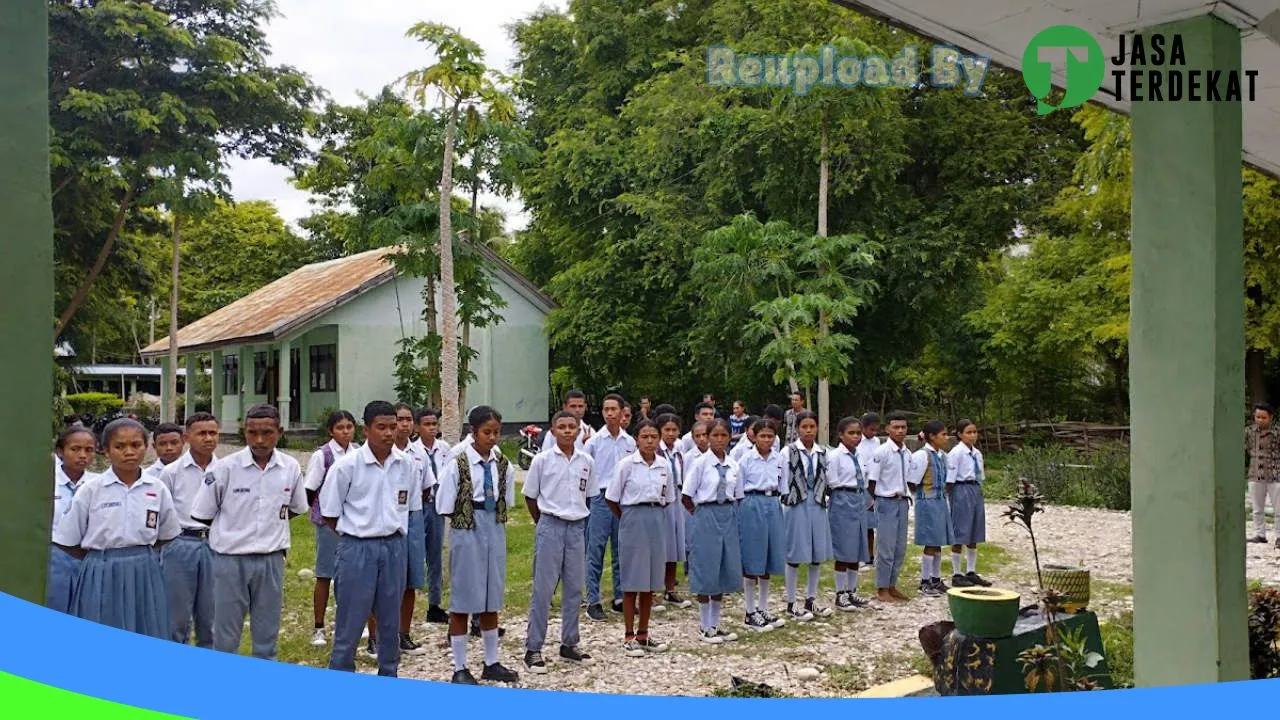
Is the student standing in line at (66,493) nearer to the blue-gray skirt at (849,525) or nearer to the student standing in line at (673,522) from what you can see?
the student standing in line at (673,522)

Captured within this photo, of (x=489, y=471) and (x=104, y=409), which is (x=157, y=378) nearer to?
(x=104, y=409)

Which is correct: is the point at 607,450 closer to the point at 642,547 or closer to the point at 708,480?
the point at 708,480

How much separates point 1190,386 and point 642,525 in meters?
3.76

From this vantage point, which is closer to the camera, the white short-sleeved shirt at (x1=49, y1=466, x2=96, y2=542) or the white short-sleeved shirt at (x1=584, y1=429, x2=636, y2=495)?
the white short-sleeved shirt at (x1=49, y1=466, x2=96, y2=542)

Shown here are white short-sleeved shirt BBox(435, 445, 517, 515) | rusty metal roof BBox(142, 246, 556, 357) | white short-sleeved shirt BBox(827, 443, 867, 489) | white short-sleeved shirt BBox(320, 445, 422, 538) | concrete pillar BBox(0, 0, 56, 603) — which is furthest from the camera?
rusty metal roof BBox(142, 246, 556, 357)

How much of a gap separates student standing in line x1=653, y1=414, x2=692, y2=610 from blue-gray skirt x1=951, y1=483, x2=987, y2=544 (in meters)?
2.42

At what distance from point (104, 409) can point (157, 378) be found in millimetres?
17045

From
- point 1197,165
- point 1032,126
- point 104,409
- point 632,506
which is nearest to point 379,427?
point 632,506

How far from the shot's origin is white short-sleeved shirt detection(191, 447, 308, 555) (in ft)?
16.9

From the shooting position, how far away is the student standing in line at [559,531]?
6.34 m

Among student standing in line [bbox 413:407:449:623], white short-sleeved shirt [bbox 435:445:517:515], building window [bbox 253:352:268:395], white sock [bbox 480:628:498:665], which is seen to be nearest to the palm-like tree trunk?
student standing in line [bbox 413:407:449:623]

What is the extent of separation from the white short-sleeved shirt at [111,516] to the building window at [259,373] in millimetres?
21843

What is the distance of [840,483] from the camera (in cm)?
833

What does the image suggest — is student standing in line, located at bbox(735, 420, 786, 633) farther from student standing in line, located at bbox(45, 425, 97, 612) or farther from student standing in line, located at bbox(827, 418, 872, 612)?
student standing in line, located at bbox(45, 425, 97, 612)
